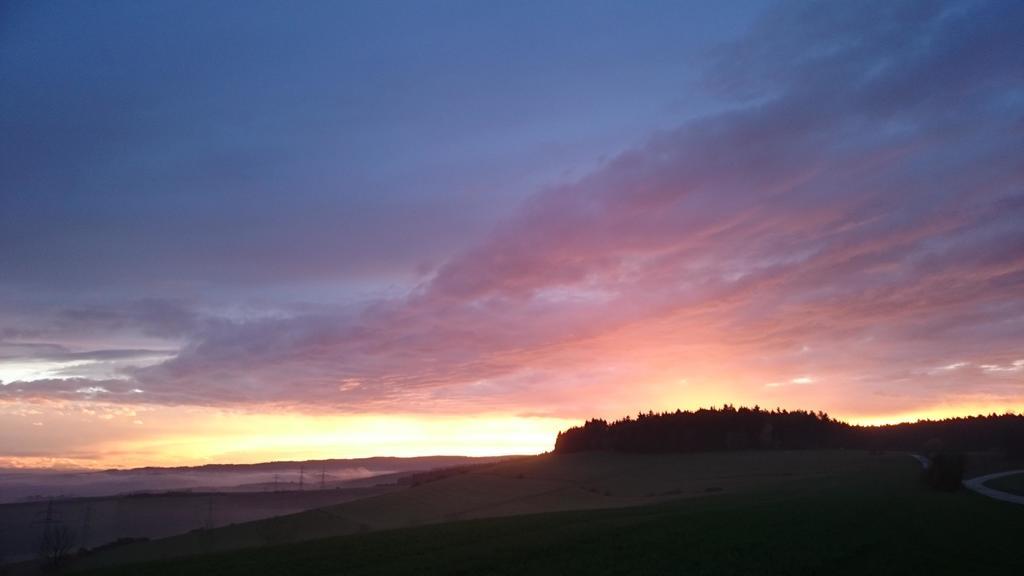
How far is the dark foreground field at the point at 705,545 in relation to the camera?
869 inches

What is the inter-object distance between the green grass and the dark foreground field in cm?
842

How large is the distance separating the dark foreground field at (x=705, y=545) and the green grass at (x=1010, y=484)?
842 cm

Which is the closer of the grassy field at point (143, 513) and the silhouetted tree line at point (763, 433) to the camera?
the grassy field at point (143, 513)

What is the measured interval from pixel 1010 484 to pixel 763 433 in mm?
63429

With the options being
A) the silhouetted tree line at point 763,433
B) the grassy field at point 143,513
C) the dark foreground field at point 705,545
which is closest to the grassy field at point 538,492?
the silhouetted tree line at point 763,433

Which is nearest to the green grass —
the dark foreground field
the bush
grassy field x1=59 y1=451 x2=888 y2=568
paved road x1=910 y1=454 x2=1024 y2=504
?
paved road x1=910 y1=454 x2=1024 y2=504

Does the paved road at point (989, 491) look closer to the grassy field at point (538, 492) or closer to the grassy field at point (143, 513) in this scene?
the grassy field at point (538, 492)

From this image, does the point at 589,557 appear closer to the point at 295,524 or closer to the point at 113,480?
the point at 295,524

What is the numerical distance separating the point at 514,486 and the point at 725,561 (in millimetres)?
68296

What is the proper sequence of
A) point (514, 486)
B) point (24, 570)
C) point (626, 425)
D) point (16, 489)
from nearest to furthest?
point (24, 570)
point (514, 486)
point (626, 425)
point (16, 489)

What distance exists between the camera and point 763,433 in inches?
4395

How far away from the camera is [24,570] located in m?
55.8

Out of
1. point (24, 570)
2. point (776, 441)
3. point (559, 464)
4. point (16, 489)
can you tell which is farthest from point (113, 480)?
point (776, 441)

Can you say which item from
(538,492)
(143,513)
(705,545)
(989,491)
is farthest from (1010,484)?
(143,513)
